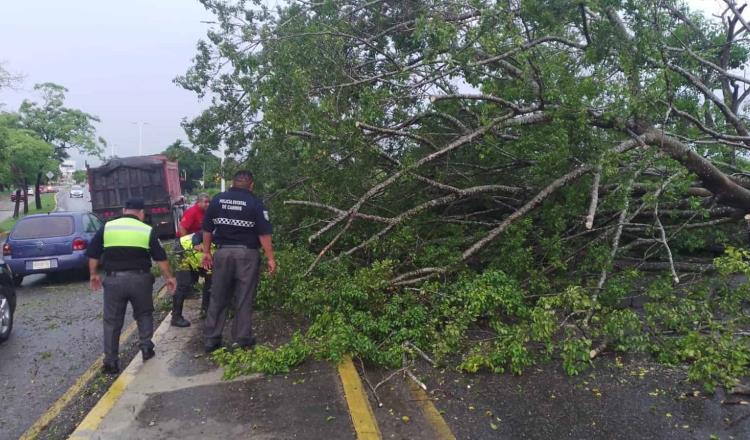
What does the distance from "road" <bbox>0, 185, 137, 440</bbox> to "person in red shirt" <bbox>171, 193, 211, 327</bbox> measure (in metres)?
0.89

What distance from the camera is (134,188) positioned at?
18.3 m

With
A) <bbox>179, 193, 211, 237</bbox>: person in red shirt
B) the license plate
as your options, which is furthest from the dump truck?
<bbox>179, 193, 211, 237</bbox>: person in red shirt

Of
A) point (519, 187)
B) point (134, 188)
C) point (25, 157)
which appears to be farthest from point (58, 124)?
point (519, 187)

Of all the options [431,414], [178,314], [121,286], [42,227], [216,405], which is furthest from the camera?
[42,227]

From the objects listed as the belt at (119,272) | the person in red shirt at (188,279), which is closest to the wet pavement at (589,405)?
the belt at (119,272)

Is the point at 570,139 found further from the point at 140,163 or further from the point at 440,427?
the point at 140,163

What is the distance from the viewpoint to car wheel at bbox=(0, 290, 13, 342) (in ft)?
22.3

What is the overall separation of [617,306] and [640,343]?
171 centimetres

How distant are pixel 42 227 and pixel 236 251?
730 cm

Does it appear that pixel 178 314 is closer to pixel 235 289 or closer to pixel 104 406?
pixel 235 289

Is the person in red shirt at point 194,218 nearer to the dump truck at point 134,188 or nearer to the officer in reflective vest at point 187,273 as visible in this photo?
the officer in reflective vest at point 187,273

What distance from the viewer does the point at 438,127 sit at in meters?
7.47

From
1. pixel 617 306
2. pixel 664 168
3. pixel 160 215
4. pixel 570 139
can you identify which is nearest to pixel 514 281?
pixel 617 306

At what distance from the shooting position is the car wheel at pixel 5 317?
6797 millimetres
